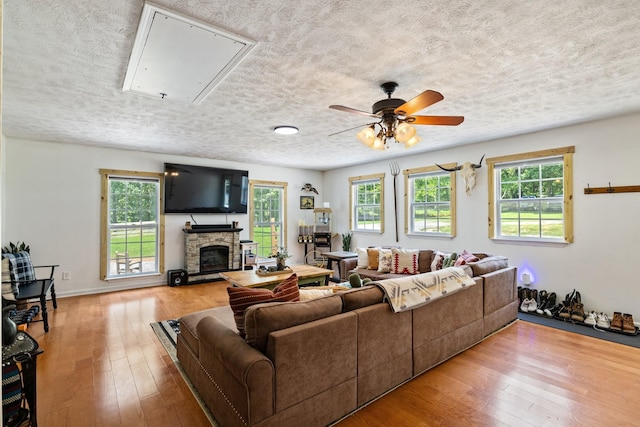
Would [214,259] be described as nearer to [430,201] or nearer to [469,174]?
[430,201]

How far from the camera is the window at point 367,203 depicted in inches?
268

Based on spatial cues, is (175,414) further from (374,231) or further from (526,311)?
(374,231)

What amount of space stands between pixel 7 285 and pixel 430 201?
20.2 feet

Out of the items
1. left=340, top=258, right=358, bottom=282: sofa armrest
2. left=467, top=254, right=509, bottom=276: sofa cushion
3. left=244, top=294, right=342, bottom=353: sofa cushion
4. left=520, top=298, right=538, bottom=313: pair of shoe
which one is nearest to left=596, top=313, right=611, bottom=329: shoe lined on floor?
left=520, top=298, right=538, bottom=313: pair of shoe

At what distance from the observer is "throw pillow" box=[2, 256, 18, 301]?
355 centimetres

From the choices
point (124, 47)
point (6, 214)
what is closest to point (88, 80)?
point (124, 47)

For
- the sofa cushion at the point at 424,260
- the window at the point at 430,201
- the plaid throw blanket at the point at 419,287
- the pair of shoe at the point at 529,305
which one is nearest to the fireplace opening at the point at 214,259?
the window at the point at 430,201

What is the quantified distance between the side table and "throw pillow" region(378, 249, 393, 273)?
13.2ft

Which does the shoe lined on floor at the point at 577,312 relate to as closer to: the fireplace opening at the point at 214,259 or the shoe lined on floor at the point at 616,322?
the shoe lined on floor at the point at 616,322

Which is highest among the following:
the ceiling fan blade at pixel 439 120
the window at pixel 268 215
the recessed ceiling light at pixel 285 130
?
the recessed ceiling light at pixel 285 130

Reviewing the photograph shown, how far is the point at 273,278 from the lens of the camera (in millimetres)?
4172

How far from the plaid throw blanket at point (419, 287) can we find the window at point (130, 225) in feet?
16.4

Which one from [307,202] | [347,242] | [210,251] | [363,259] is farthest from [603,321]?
[210,251]

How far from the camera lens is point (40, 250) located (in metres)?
4.96
